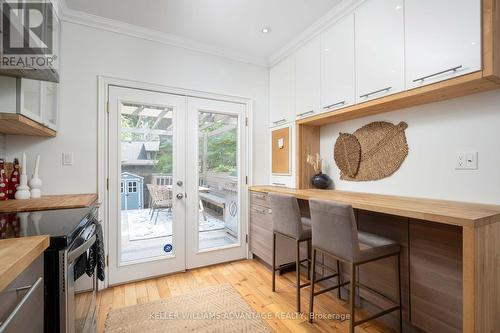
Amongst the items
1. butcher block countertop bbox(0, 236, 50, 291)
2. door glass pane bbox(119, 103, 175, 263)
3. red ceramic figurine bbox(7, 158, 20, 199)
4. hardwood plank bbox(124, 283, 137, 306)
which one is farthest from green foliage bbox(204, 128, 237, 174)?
butcher block countertop bbox(0, 236, 50, 291)

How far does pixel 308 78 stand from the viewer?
2600mm

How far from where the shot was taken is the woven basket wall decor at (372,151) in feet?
6.77

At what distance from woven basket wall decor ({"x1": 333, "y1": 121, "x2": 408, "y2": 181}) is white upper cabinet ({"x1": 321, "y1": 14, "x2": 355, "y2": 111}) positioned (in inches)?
15.6

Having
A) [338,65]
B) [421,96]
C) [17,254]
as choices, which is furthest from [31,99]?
[421,96]

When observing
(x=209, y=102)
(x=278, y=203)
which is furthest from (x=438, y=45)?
(x=209, y=102)

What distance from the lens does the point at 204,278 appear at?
257 cm

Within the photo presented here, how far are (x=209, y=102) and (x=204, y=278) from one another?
1980mm

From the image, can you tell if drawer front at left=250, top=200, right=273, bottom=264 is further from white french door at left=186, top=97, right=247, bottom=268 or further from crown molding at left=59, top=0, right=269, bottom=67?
crown molding at left=59, top=0, right=269, bottom=67

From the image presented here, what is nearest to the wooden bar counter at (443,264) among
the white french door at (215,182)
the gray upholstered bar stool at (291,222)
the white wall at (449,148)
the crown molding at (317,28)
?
the white wall at (449,148)

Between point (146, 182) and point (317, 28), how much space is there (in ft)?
7.80

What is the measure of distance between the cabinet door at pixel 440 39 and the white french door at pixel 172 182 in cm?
187

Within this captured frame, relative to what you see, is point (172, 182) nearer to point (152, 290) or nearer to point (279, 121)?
point (152, 290)

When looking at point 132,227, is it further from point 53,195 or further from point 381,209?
point 381,209

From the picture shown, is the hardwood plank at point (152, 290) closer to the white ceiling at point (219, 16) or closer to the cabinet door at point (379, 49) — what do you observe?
the cabinet door at point (379, 49)
